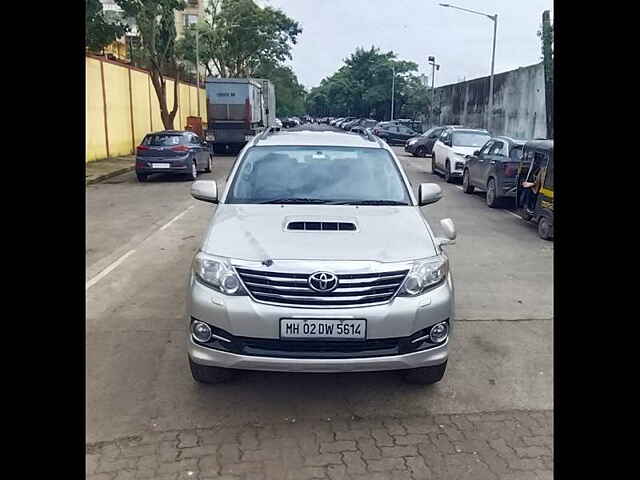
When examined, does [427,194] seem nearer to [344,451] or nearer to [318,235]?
[318,235]

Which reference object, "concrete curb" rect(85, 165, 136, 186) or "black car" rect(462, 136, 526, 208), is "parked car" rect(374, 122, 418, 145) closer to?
"concrete curb" rect(85, 165, 136, 186)

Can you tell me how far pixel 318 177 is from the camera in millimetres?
4859

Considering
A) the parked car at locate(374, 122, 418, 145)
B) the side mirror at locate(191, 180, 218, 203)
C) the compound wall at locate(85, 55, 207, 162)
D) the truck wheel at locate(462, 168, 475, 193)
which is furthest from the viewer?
the parked car at locate(374, 122, 418, 145)

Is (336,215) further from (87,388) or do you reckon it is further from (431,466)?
(87,388)

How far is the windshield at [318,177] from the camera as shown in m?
4.66

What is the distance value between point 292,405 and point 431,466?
105 centimetres

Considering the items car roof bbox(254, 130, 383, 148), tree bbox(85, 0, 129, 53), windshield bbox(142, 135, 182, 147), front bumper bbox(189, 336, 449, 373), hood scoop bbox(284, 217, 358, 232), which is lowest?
front bumper bbox(189, 336, 449, 373)

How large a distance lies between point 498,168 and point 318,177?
8253 millimetres

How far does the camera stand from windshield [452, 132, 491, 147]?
17.3 m

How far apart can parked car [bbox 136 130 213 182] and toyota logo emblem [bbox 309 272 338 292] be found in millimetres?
13717

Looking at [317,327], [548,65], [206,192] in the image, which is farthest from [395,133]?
[317,327]

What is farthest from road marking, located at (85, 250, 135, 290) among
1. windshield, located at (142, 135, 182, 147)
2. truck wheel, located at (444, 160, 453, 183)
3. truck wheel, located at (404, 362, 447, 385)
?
truck wheel, located at (444, 160, 453, 183)
